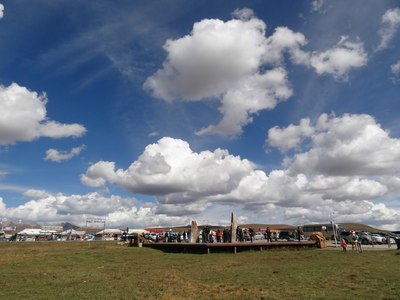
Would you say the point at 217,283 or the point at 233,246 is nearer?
the point at 217,283

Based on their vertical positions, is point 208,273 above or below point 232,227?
below

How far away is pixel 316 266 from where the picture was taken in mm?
21672

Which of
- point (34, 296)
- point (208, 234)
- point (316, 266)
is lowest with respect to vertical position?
point (34, 296)

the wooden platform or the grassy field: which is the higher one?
the wooden platform

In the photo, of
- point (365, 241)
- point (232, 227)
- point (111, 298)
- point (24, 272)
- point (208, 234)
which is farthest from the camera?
point (365, 241)

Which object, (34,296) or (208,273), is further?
(208,273)

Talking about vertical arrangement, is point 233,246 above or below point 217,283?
above

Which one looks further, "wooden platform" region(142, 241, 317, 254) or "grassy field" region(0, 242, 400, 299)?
"wooden platform" region(142, 241, 317, 254)

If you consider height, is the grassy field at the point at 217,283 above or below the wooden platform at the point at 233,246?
below

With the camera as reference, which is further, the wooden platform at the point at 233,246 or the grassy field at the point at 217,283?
the wooden platform at the point at 233,246

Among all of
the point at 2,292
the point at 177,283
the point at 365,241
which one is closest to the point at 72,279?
the point at 2,292

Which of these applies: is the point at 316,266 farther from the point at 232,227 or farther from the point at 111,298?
the point at 232,227

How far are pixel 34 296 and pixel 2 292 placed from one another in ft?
6.83

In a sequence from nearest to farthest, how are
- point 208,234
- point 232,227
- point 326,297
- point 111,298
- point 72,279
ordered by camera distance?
point 326,297
point 111,298
point 72,279
point 232,227
point 208,234
